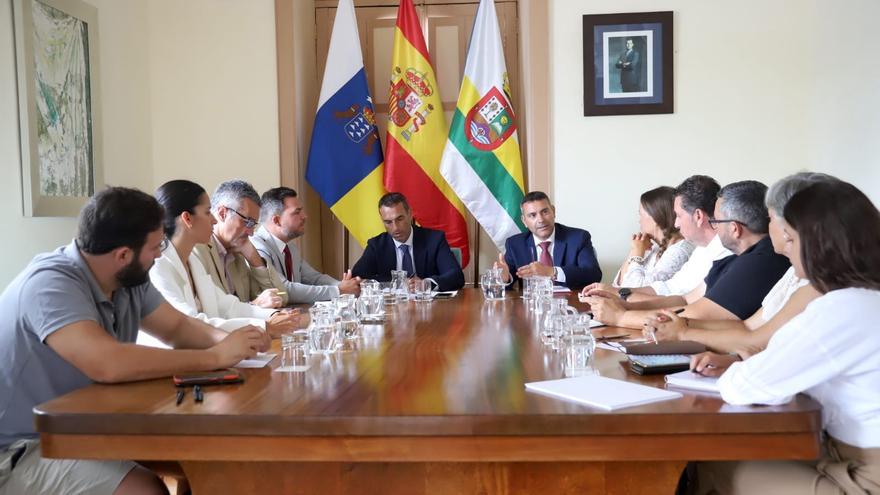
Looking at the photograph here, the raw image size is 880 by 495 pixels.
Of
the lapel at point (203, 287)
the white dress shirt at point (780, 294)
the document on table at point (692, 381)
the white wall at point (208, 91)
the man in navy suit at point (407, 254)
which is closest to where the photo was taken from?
the document on table at point (692, 381)

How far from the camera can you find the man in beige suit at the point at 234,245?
356 cm

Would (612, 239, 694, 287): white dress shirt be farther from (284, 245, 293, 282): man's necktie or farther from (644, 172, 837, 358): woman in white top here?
(284, 245, 293, 282): man's necktie

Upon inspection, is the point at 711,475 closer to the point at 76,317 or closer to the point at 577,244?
the point at 76,317

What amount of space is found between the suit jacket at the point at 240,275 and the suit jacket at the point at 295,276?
83mm

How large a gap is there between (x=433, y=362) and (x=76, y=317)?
2.96 ft

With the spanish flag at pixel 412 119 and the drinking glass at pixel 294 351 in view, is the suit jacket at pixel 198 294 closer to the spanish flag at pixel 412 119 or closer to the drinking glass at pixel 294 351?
the drinking glass at pixel 294 351

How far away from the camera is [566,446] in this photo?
5.15 feet

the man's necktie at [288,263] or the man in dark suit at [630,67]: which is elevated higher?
the man in dark suit at [630,67]

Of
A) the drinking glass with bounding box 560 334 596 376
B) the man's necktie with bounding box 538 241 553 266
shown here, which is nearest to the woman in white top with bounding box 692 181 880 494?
the drinking glass with bounding box 560 334 596 376

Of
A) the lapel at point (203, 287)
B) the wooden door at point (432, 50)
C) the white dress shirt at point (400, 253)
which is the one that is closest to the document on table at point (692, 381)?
the lapel at point (203, 287)

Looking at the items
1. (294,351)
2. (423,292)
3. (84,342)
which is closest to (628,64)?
(423,292)

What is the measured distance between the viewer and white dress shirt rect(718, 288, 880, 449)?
161 centimetres

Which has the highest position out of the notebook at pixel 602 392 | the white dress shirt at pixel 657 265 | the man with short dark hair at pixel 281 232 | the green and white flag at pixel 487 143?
the green and white flag at pixel 487 143

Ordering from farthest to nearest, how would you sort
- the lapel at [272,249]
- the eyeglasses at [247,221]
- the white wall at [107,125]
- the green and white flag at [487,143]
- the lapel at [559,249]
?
the green and white flag at [487,143] → the lapel at [559,249] → the lapel at [272,249] → the eyeglasses at [247,221] → the white wall at [107,125]
